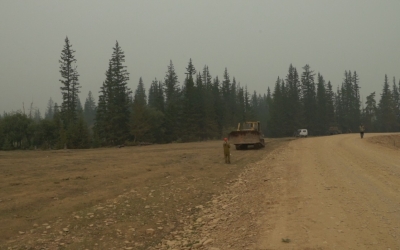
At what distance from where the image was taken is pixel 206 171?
16.3 meters

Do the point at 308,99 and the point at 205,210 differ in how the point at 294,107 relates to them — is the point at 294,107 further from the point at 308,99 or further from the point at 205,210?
the point at 205,210

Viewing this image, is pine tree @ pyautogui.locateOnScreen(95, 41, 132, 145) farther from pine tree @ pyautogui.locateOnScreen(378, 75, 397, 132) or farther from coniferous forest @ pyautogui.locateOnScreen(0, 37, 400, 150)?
pine tree @ pyautogui.locateOnScreen(378, 75, 397, 132)

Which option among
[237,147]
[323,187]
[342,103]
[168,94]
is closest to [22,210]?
[323,187]

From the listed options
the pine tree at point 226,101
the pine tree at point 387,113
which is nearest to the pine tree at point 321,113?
the pine tree at point 387,113

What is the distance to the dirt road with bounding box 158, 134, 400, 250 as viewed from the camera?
600 centimetres

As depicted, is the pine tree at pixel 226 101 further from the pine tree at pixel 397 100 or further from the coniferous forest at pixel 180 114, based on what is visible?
the pine tree at pixel 397 100

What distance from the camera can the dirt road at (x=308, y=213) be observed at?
6.00m

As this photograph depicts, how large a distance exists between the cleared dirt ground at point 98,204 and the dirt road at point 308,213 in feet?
3.44

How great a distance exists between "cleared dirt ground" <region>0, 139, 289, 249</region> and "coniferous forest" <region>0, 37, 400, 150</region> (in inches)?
1260

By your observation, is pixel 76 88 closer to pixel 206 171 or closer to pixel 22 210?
pixel 206 171

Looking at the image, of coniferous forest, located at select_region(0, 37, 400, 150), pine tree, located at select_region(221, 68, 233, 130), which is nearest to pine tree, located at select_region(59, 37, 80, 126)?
coniferous forest, located at select_region(0, 37, 400, 150)

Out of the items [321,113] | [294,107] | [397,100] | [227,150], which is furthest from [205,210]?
[397,100]

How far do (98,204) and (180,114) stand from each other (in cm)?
5047

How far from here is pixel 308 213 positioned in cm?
755
